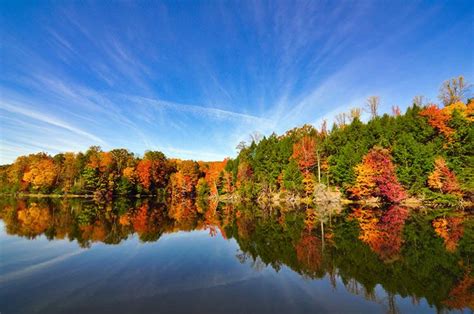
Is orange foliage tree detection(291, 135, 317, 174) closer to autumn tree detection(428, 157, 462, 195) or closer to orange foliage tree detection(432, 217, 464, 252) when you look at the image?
autumn tree detection(428, 157, 462, 195)

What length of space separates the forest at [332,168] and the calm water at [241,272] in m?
23.1

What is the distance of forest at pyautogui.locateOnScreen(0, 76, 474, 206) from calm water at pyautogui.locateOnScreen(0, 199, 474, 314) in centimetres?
2312

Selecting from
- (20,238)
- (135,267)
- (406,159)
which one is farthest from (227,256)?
(406,159)

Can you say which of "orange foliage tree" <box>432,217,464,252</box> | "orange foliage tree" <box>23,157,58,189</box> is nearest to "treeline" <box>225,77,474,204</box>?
"orange foliage tree" <box>432,217,464,252</box>

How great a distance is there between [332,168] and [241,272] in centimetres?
4129

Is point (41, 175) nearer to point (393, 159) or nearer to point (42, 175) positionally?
point (42, 175)

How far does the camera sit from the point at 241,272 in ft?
37.7

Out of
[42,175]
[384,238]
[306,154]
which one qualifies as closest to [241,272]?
[384,238]

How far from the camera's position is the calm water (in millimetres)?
8062

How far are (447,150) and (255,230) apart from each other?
3406cm

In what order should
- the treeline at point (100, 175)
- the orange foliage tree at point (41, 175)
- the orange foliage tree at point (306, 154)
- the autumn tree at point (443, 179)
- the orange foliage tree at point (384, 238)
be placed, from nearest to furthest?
1. the orange foliage tree at point (384, 238)
2. the autumn tree at point (443, 179)
3. the orange foliage tree at point (306, 154)
4. the treeline at point (100, 175)
5. the orange foliage tree at point (41, 175)

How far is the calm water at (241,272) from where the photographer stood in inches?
317

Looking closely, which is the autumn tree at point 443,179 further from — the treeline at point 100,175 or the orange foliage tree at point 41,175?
the orange foliage tree at point 41,175

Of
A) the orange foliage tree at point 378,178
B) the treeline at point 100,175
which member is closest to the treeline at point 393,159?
the orange foliage tree at point 378,178
